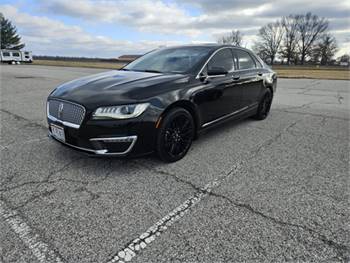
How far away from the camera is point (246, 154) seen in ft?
11.8

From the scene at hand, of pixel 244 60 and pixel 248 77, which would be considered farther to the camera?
pixel 244 60

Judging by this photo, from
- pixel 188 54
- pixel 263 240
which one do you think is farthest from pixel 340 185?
pixel 188 54

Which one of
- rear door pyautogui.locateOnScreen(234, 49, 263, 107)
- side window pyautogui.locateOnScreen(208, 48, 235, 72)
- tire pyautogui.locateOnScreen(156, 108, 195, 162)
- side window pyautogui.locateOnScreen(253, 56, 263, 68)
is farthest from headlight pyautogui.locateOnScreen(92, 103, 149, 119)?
side window pyautogui.locateOnScreen(253, 56, 263, 68)

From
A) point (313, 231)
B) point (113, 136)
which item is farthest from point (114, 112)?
point (313, 231)

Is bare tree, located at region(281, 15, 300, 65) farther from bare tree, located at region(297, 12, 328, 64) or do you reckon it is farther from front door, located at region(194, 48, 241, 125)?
front door, located at region(194, 48, 241, 125)

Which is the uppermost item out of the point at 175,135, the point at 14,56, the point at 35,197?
the point at 14,56

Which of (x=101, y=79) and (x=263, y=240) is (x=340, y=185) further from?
(x=101, y=79)

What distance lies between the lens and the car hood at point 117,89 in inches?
107

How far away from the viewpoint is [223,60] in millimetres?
4016

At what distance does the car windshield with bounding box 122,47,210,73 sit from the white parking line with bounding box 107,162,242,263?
178 cm

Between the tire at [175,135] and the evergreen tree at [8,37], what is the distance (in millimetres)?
81714

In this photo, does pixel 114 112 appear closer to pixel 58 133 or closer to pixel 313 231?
pixel 58 133

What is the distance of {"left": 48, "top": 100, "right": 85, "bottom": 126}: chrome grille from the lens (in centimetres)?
274

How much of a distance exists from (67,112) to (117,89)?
2.14 ft
